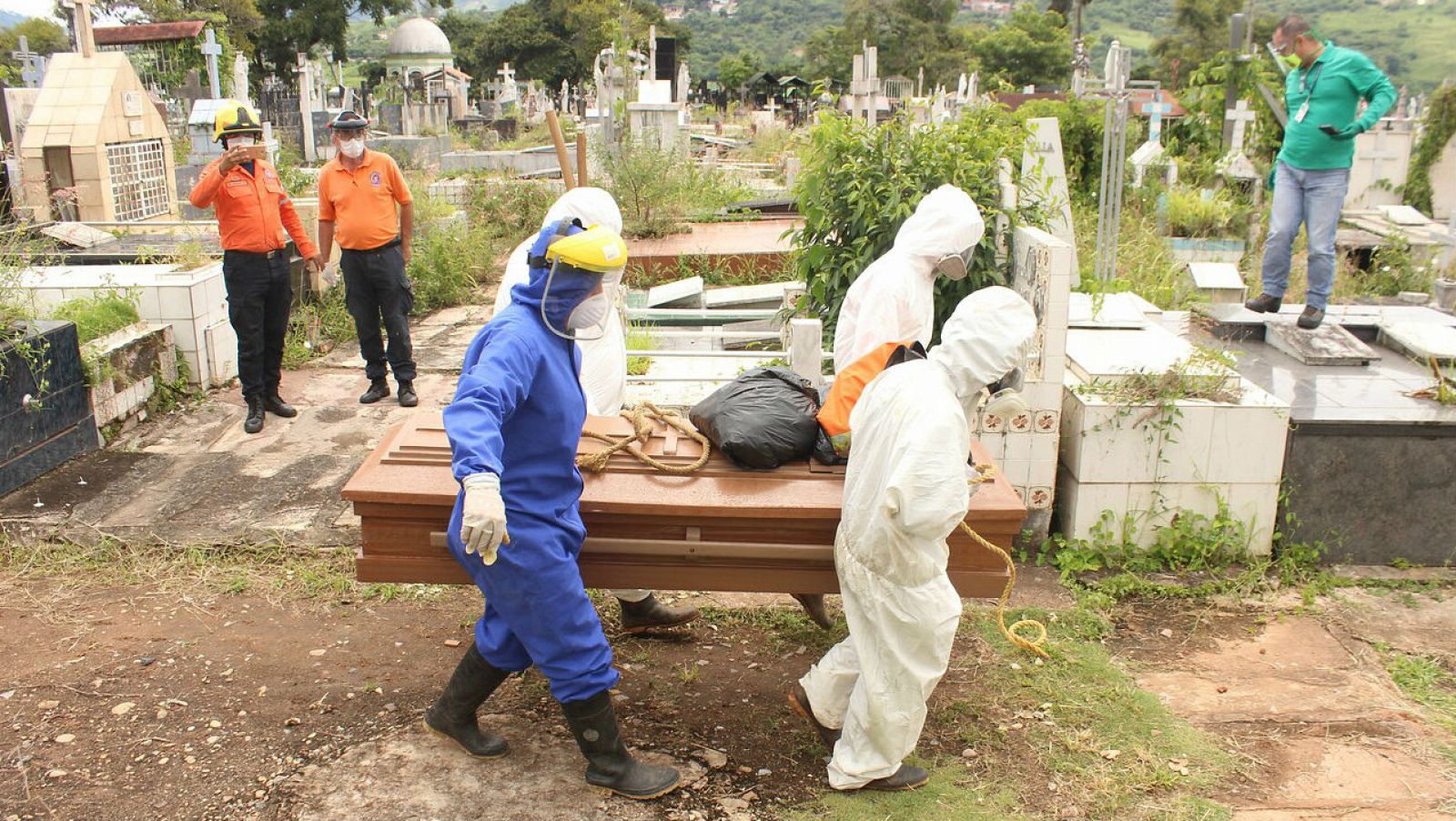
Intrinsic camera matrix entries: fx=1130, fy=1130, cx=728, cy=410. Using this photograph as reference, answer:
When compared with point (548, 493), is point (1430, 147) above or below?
above

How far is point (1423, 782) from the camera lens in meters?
3.35

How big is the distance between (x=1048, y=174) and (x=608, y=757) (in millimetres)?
5469

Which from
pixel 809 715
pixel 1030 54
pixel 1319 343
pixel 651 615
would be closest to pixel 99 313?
pixel 651 615

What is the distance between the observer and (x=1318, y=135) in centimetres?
624

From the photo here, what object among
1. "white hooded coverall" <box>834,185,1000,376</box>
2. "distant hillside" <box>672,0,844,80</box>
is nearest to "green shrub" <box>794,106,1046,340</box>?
"white hooded coverall" <box>834,185,1000,376</box>

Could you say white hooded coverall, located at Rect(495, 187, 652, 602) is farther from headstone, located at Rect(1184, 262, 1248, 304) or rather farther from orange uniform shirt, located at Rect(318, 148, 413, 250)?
headstone, located at Rect(1184, 262, 1248, 304)

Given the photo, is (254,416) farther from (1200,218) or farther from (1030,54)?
(1030,54)

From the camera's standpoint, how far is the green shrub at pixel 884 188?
5.80 m

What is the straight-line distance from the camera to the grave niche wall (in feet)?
15.8

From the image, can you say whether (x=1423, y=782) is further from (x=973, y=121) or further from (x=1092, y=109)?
(x=1092, y=109)

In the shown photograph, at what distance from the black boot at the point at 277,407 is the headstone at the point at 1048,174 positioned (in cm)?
419

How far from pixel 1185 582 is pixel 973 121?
9.65 feet

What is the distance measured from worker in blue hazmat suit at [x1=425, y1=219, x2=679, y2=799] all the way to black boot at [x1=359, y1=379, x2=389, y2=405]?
3732 millimetres

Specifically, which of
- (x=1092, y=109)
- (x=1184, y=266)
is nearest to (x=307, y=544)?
(x=1184, y=266)
